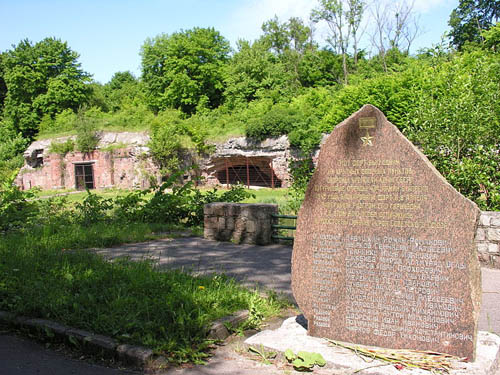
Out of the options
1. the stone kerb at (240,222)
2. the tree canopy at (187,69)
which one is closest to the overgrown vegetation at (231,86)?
the tree canopy at (187,69)

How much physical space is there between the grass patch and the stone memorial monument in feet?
3.37

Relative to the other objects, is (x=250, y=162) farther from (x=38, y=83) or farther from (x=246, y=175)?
(x=38, y=83)

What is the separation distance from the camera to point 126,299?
4.70 meters

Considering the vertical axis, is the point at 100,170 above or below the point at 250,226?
above

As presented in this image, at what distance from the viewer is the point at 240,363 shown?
12.6 ft

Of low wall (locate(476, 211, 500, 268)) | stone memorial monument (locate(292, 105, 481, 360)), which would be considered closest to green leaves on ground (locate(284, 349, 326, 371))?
stone memorial monument (locate(292, 105, 481, 360))

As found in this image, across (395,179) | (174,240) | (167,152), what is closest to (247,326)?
(395,179)

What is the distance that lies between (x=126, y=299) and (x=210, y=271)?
85.6 inches

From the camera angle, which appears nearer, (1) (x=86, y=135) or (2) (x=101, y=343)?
(2) (x=101, y=343)

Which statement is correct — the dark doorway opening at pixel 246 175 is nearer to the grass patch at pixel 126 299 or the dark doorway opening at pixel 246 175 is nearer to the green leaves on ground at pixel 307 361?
the grass patch at pixel 126 299

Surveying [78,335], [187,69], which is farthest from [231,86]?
[78,335]

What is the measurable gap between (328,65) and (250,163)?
16223mm

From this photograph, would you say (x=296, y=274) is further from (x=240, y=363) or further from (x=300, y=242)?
(x=240, y=363)

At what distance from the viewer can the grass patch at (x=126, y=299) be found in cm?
413
